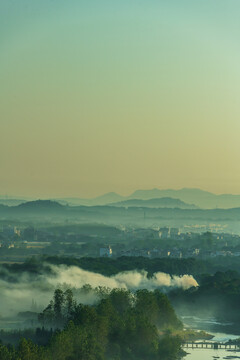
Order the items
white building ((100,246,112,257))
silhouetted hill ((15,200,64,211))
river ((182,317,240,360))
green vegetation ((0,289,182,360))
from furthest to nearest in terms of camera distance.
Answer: silhouetted hill ((15,200,64,211)) → white building ((100,246,112,257)) → river ((182,317,240,360)) → green vegetation ((0,289,182,360))

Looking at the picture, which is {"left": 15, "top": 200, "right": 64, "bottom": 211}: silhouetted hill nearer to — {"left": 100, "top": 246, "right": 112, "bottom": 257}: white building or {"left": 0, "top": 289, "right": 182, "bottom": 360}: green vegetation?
{"left": 100, "top": 246, "right": 112, "bottom": 257}: white building

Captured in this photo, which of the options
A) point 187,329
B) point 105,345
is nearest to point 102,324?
point 105,345

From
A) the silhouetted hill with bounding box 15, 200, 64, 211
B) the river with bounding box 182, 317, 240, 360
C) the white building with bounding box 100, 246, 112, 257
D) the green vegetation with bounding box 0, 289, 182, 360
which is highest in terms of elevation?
the silhouetted hill with bounding box 15, 200, 64, 211

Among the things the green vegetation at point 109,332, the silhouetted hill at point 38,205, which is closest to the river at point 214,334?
the green vegetation at point 109,332

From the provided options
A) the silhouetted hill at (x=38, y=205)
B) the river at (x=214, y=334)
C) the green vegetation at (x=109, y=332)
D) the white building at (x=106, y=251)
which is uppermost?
the silhouetted hill at (x=38, y=205)

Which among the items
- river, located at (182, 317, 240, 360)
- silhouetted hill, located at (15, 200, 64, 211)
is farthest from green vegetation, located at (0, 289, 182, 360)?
silhouetted hill, located at (15, 200, 64, 211)

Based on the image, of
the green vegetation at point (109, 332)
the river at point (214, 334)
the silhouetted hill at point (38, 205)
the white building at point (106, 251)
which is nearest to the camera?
the green vegetation at point (109, 332)

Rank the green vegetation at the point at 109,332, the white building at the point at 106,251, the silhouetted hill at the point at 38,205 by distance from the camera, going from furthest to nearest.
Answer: the silhouetted hill at the point at 38,205 < the white building at the point at 106,251 < the green vegetation at the point at 109,332

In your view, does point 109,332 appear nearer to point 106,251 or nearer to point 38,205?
point 106,251

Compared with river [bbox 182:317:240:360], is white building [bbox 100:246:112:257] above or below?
above

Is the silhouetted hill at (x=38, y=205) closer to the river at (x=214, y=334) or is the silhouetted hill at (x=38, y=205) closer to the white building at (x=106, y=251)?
the white building at (x=106, y=251)

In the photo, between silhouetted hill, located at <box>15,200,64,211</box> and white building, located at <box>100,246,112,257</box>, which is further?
silhouetted hill, located at <box>15,200,64,211</box>

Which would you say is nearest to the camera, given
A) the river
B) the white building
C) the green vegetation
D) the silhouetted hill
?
the green vegetation
